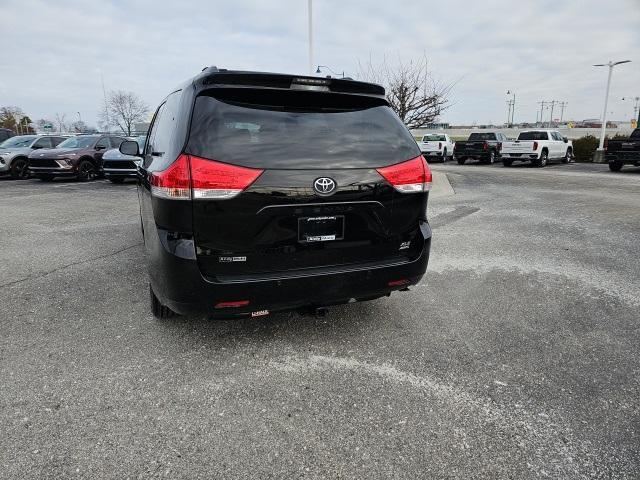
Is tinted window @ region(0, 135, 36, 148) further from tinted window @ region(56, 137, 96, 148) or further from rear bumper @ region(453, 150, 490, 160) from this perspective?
rear bumper @ region(453, 150, 490, 160)

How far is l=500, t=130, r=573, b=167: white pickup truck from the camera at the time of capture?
73.1 feet

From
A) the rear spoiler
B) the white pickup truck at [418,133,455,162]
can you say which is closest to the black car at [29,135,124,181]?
the rear spoiler

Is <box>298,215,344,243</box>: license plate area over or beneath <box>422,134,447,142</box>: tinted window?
beneath

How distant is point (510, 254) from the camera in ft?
19.7

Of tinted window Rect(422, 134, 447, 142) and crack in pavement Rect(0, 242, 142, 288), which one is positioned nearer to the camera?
crack in pavement Rect(0, 242, 142, 288)

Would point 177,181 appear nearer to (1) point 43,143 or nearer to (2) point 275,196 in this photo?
(2) point 275,196

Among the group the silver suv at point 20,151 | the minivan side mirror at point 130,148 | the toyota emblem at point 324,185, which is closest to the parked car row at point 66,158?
the silver suv at point 20,151

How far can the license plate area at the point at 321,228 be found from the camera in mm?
2869

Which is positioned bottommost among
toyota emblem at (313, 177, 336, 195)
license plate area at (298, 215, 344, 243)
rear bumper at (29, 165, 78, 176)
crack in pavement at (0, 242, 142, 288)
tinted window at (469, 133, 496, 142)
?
crack in pavement at (0, 242, 142, 288)

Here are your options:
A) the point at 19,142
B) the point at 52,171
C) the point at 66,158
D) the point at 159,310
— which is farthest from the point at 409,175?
the point at 19,142

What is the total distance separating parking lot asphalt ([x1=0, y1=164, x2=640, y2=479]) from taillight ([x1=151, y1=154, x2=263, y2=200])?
1207 millimetres

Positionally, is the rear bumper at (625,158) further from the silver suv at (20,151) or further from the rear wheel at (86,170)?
the silver suv at (20,151)

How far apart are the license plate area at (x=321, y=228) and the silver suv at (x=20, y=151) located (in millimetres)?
18698

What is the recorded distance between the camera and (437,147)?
27016 mm
